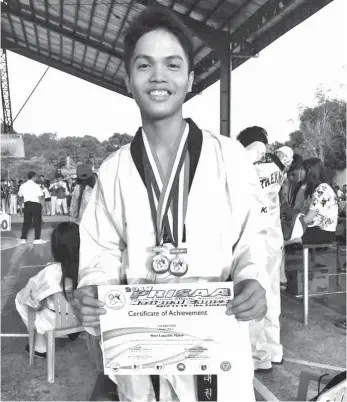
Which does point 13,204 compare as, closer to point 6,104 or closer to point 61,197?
point 61,197

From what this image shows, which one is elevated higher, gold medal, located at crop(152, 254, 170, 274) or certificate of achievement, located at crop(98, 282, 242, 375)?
gold medal, located at crop(152, 254, 170, 274)

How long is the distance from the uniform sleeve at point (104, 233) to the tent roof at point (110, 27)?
10.7 ft

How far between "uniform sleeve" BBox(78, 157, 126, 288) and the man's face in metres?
0.17

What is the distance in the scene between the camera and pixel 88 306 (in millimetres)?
869

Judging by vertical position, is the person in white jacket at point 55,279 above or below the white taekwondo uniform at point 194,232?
below

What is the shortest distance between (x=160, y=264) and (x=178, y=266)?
1.4 inches

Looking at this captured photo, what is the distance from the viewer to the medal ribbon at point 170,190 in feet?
3.03

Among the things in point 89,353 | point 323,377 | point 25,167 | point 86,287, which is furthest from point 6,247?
point 25,167

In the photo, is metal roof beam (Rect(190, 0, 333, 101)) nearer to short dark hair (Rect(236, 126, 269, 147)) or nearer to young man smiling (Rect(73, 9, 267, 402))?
short dark hair (Rect(236, 126, 269, 147))

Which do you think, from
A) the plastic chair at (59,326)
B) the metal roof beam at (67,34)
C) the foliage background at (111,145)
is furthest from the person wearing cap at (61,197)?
the plastic chair at (59,326)

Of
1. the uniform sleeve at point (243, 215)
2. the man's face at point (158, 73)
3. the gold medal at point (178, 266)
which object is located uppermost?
the man's face at point (158, 73)

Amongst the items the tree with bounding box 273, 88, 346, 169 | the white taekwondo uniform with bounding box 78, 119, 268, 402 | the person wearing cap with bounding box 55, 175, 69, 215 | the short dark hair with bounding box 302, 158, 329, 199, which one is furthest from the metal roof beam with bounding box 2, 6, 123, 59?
the white taekwondo uniform with bounding box 78, 119, 268, 402

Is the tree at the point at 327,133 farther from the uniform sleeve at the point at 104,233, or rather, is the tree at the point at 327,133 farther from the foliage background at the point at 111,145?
the uniform sleeve at the point at 104,233

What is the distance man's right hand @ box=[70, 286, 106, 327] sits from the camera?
0.85 meters
